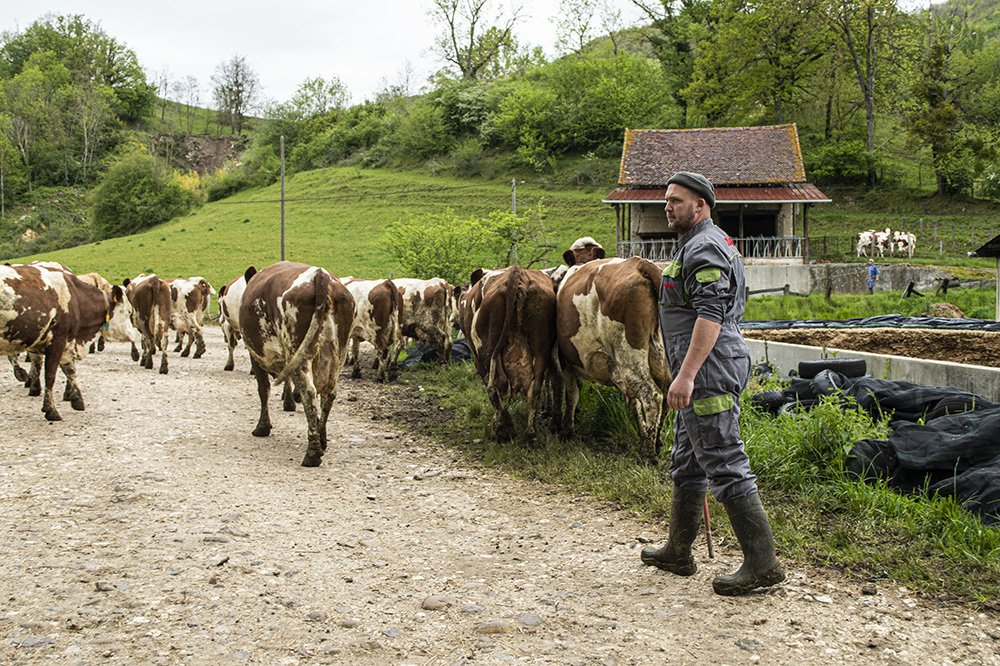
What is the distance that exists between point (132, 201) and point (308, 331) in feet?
188

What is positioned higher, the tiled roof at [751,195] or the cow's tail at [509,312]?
the tiled roof at [751,195]

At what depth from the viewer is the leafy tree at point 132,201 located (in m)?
55.7

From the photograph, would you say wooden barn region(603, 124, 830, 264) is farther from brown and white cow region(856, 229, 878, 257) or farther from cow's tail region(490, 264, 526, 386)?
cow's tail region(490, 264, 526, 386)

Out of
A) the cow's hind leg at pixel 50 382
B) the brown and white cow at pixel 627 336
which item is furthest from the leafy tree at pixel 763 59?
the cow's hind leg at pixel 50 382

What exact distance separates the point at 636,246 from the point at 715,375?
97.7 feet

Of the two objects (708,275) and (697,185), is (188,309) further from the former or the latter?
(708,275)

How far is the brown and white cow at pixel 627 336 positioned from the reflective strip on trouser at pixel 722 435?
98.7 inches

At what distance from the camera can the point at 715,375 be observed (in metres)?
3.67

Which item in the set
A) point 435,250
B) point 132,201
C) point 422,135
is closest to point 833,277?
point 435,250

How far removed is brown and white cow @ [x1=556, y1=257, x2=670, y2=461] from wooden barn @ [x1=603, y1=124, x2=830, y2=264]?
22.9 meters

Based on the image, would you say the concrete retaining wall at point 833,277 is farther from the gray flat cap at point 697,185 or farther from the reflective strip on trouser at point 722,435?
the reflective strip on trouser at point 722,435

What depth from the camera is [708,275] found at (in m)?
3.62

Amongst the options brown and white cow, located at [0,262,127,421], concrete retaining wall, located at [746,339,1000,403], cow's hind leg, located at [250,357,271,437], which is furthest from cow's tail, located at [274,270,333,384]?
concrete retaining wall, located at [746,339,1000,403]

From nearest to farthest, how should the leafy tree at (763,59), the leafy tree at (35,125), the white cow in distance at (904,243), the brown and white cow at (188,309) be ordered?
the brown and white cow at (188,309) → the white cow in distance at (904,243) → the leafy tree at (763,59) → the leafy tree at (35,125)
